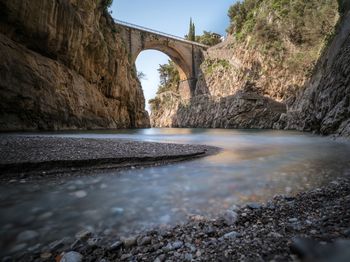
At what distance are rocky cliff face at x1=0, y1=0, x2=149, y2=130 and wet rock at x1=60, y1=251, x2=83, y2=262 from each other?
13.8 meters

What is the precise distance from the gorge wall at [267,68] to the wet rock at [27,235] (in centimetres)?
1738

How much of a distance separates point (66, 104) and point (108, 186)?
15617 millimetres

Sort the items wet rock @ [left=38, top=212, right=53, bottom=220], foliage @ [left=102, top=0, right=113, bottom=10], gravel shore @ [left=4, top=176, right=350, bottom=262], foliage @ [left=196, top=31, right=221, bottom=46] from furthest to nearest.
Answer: foliage @ [left=196, top=31, right=221, bottom=46]
foliage @ [left=102, top=0, right=113, bottom=10]
wet rock @ [left=38, top=212, right=53, bottom=220]
gravel shore @ [left=4, top=176, right=350, bottom=262]

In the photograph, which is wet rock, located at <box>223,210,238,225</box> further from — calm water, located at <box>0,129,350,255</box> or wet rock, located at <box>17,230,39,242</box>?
wet rock, located at <box>17,230,39,242</box>

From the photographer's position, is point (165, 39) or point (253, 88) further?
point (165, 39)

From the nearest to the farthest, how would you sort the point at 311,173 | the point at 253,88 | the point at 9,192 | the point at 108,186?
the point at 9,192, the point at 108,186, the point at 311,173, the point at 253,88

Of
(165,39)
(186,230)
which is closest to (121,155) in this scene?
(186,230)

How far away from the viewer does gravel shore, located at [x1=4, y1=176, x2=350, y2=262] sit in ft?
4.50

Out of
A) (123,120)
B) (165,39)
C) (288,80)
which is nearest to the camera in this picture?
(123,120)

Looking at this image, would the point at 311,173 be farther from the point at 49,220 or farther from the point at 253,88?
the point at 253,88

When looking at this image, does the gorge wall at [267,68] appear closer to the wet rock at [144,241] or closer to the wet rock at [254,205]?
the wet rock at [254,205]

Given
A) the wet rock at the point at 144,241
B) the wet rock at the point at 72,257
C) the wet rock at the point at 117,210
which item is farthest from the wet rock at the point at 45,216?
the wet rock at the point at 144,241

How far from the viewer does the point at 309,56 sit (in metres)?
27.4

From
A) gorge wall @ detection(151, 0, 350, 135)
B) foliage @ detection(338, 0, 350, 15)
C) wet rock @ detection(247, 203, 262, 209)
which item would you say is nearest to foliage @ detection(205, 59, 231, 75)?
gorge wall @ detection(151, 0, 350, 135)
